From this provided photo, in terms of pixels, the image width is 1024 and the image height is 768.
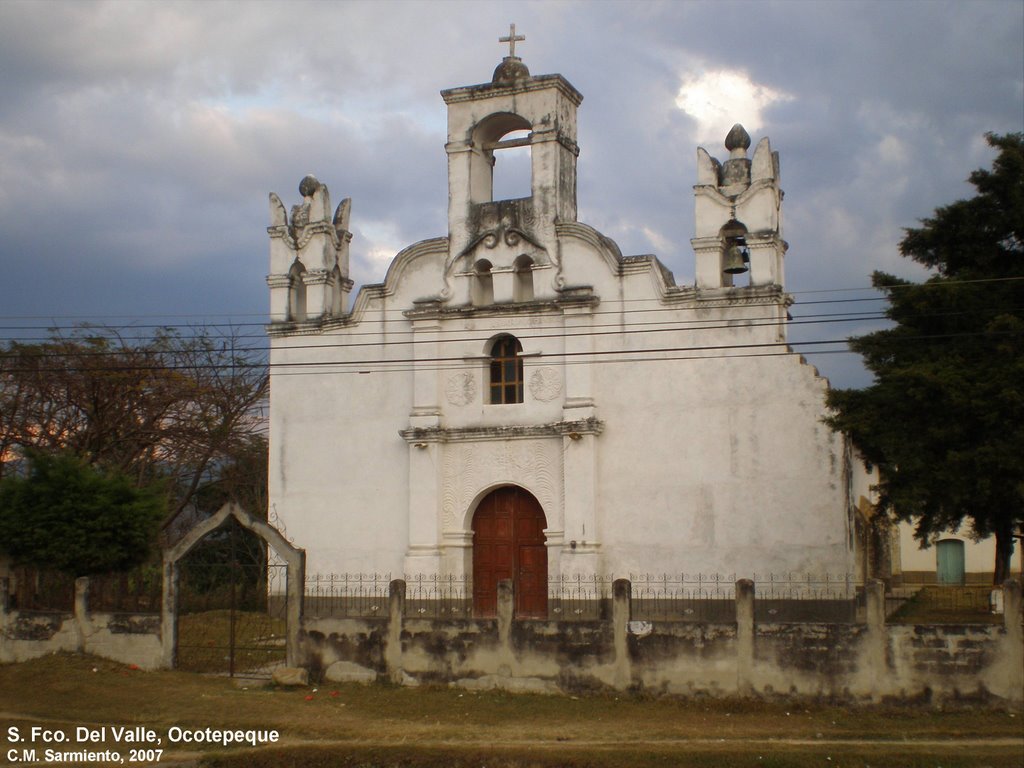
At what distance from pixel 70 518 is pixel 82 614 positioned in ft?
5.51

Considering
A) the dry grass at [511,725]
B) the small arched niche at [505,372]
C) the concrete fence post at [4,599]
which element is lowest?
the dry grass at [511,725]

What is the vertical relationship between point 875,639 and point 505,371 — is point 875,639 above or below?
below

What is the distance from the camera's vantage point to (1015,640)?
14.8 m

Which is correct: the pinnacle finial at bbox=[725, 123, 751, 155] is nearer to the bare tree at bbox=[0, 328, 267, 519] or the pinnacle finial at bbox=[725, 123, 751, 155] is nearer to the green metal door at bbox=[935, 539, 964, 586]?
the bare tree at bbox=[0, 328, 267, 519]

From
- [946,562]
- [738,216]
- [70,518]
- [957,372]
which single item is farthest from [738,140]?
[946,562]

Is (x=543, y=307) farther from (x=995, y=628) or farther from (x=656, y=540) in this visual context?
(x=995, y=628)

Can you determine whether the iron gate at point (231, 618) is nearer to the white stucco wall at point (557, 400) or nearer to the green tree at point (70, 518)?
the green tree at point (70, 518)

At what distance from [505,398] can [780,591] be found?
6.28m

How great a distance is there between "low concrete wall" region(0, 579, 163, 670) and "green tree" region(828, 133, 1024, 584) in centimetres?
1126

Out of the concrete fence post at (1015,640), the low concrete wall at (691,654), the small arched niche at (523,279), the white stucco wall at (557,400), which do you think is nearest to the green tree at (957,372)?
the concrete fence post at (1015,640)

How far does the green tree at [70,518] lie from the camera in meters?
19.8

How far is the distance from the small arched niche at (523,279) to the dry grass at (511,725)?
860 cm

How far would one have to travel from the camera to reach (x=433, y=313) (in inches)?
910

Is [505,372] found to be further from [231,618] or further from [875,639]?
[875,639]
